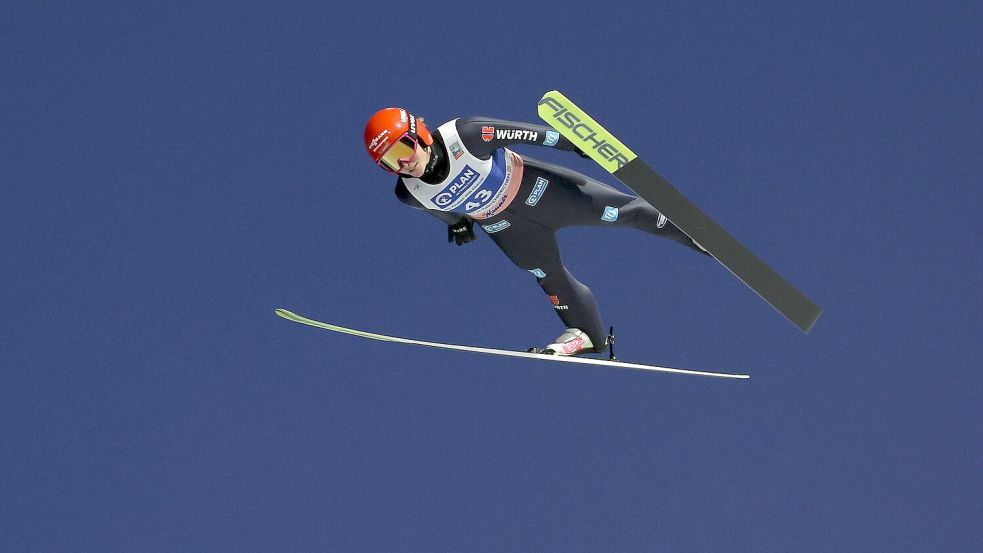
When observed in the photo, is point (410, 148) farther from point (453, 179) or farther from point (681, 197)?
point (681, 197)

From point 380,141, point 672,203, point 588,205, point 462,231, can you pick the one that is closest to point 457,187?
point 462,231

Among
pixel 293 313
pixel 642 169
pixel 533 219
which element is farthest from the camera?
pixel 293 313

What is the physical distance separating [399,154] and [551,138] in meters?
0.48

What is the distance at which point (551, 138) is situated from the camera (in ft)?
14.6

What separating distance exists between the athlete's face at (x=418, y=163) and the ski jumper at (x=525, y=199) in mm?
39

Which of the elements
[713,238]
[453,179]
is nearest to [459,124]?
[453,179]

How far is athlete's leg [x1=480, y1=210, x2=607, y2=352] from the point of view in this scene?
15.4 ft

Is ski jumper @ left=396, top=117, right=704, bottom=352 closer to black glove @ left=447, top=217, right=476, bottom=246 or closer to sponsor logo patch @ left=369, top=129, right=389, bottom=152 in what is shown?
black glove @ left=447, top=217, right=476, bottom=246

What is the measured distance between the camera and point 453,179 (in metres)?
4.43

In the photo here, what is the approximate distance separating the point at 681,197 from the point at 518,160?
2.33ft

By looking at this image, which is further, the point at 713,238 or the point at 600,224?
the point at 600,224

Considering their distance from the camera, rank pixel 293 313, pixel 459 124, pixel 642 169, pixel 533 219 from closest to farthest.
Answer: pixel 642 169 → pixel 459 124 → pixel 533 219 → pixel 293 313

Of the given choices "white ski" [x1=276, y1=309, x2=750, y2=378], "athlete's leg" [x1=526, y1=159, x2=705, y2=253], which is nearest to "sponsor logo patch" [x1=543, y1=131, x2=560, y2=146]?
"athlete's leg" [x1=526, y1=159, x2=705, y2=253]

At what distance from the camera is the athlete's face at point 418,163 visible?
430 cm
